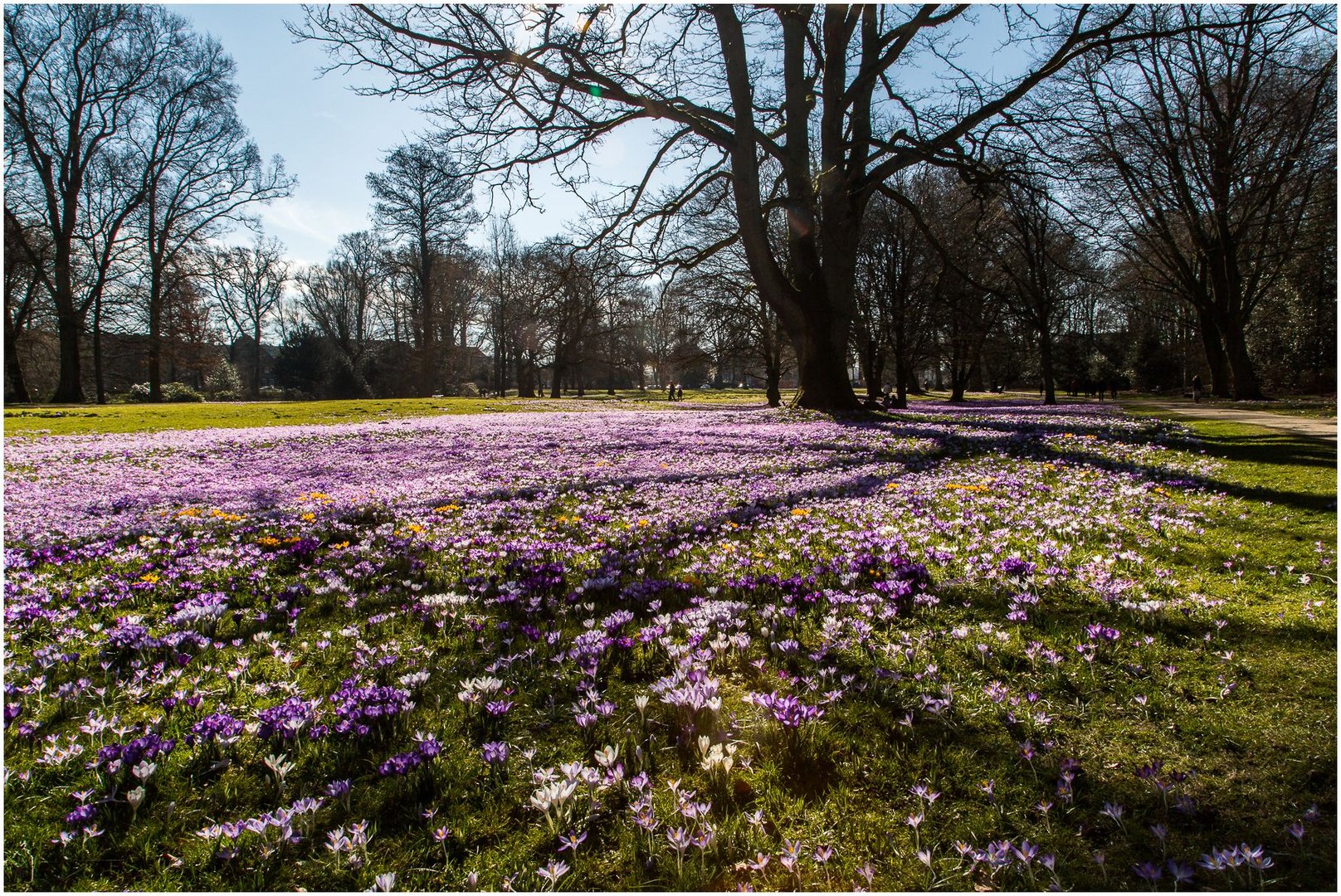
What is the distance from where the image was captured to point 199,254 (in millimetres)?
39344

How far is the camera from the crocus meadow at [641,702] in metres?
1.76

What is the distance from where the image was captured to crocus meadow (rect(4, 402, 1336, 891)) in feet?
5.77

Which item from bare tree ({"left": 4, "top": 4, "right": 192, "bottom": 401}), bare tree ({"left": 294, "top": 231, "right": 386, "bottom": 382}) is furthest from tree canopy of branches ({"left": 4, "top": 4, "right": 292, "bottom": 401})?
bare tree ({"left": 294, "top": 231, "right": 386, "bottom": 382})

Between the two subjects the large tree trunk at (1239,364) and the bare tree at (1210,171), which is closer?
the bare tree at (1210,171)

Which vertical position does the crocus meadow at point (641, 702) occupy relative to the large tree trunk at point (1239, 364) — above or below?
below

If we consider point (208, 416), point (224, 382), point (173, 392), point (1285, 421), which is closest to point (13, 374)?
point (173, 392)

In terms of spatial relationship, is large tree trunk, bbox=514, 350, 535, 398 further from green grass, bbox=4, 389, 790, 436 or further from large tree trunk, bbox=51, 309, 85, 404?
large tree trunk, bbox=51, 309, 85, 404

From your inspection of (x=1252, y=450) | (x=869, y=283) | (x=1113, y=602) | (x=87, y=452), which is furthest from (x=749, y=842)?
(x=869, y=283)

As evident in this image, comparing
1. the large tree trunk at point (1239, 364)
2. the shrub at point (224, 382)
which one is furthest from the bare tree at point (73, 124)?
the large tree trunk at point (1239, 364)

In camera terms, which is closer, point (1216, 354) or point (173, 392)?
point (1216, 354)

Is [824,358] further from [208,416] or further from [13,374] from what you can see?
[13,374]

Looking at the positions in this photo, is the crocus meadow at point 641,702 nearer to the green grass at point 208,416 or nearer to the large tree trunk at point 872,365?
the green grass at point 208,416

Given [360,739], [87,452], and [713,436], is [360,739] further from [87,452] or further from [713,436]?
[87,452]

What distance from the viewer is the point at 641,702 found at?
235 centimetres
